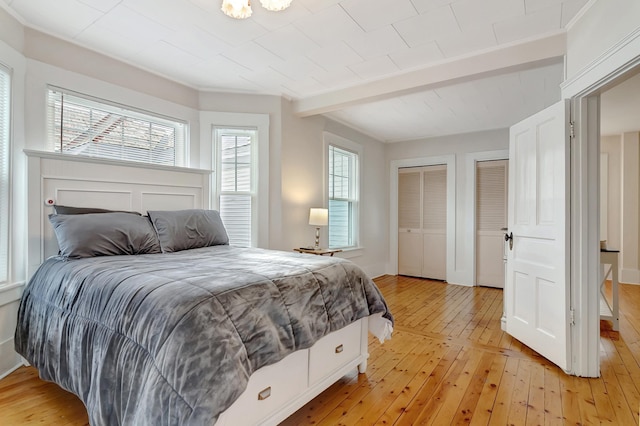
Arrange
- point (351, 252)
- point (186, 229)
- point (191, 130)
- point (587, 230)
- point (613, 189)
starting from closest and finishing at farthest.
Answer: point (587, 230), point (186, 229), point (191, 130), point (351, 252), point (613, 189)

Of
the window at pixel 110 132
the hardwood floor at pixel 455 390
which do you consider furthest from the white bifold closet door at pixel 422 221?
the window at pixel 110 132

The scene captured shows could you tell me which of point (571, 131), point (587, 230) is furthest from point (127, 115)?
point (587, 230)

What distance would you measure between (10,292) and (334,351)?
2316 millimetres

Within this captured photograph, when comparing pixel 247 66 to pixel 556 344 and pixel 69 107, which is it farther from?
pixel 556 344

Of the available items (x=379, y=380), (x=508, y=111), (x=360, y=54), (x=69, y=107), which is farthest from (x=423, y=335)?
(x=69, y=107)

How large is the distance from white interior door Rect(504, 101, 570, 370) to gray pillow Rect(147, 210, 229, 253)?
8.93ft

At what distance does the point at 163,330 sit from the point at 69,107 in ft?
8.39

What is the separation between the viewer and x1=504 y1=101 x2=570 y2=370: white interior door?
2336mm

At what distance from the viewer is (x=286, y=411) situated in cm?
166

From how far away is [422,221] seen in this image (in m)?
5.77

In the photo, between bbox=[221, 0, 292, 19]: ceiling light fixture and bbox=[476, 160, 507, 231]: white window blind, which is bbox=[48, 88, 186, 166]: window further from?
bbox=[476, 160, 507, 231]: white window blind

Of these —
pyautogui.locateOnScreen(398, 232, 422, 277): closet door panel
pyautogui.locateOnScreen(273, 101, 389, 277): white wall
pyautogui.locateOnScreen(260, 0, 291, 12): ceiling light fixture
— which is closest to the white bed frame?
pyautogui.locateOnScreen(273, 101, 389, 277): white wall

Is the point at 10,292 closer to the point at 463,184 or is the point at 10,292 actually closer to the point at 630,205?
the point at 463,184

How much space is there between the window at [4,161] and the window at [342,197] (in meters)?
3.39
